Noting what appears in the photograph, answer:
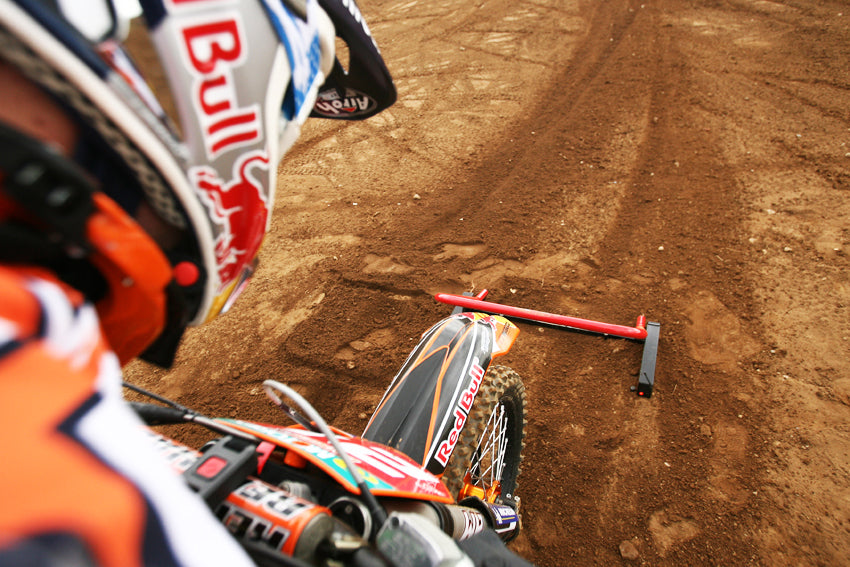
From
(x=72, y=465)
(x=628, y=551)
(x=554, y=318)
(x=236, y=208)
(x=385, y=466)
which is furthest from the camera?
(x=554, y=318)

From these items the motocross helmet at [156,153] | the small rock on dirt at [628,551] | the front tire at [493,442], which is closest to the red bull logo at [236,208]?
the motocross helmet at [156,153]

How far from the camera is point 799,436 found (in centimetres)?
271

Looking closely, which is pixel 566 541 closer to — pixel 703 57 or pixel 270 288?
pixel 270 288

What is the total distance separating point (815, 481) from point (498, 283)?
7.25ft

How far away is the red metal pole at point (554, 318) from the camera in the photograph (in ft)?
10.4

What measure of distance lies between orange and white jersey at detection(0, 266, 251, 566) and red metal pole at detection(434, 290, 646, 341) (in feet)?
9.38

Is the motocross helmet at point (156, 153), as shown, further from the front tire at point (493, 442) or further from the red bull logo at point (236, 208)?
the front tire at point (493, 442)

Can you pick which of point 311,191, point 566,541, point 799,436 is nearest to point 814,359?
point 799,436

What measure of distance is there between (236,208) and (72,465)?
2.18 ft

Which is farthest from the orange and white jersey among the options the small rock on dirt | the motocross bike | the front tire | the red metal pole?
the red metal pole

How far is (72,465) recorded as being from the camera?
477mm

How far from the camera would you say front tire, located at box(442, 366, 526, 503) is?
2.16 metres

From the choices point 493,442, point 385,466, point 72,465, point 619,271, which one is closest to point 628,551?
point 493,442

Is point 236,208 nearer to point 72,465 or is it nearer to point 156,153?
point 156,153
